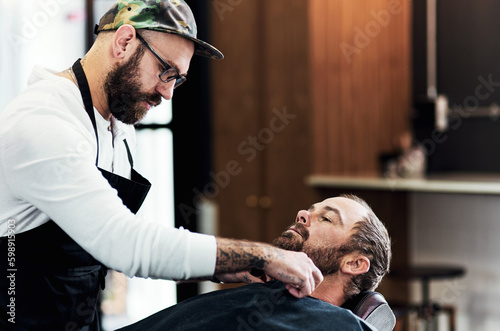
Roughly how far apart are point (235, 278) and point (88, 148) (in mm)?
554

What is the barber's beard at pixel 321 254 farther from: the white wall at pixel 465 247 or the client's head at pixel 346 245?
the white wall at pixel 465 247

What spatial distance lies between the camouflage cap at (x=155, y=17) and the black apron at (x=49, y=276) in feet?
0.63

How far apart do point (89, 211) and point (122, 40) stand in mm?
552

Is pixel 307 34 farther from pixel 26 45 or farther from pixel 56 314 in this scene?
pixel 56 314

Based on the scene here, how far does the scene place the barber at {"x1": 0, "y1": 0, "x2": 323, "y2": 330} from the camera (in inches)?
54.7

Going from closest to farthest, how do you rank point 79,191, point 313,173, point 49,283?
point 79,191
point 49,283
point 313,173

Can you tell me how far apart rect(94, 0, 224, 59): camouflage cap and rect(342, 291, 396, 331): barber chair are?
2.93 feet

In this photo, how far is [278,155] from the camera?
448cm

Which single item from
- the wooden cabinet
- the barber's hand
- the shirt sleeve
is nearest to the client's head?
the barber's hand

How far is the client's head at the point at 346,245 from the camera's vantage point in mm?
1887

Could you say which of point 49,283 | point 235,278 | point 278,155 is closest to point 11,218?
point 49,283

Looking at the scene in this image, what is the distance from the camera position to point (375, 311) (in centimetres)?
171

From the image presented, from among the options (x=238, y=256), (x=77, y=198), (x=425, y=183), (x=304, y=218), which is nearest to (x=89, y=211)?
(x=77, y=198)

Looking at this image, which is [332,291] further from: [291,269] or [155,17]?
[155,17]
